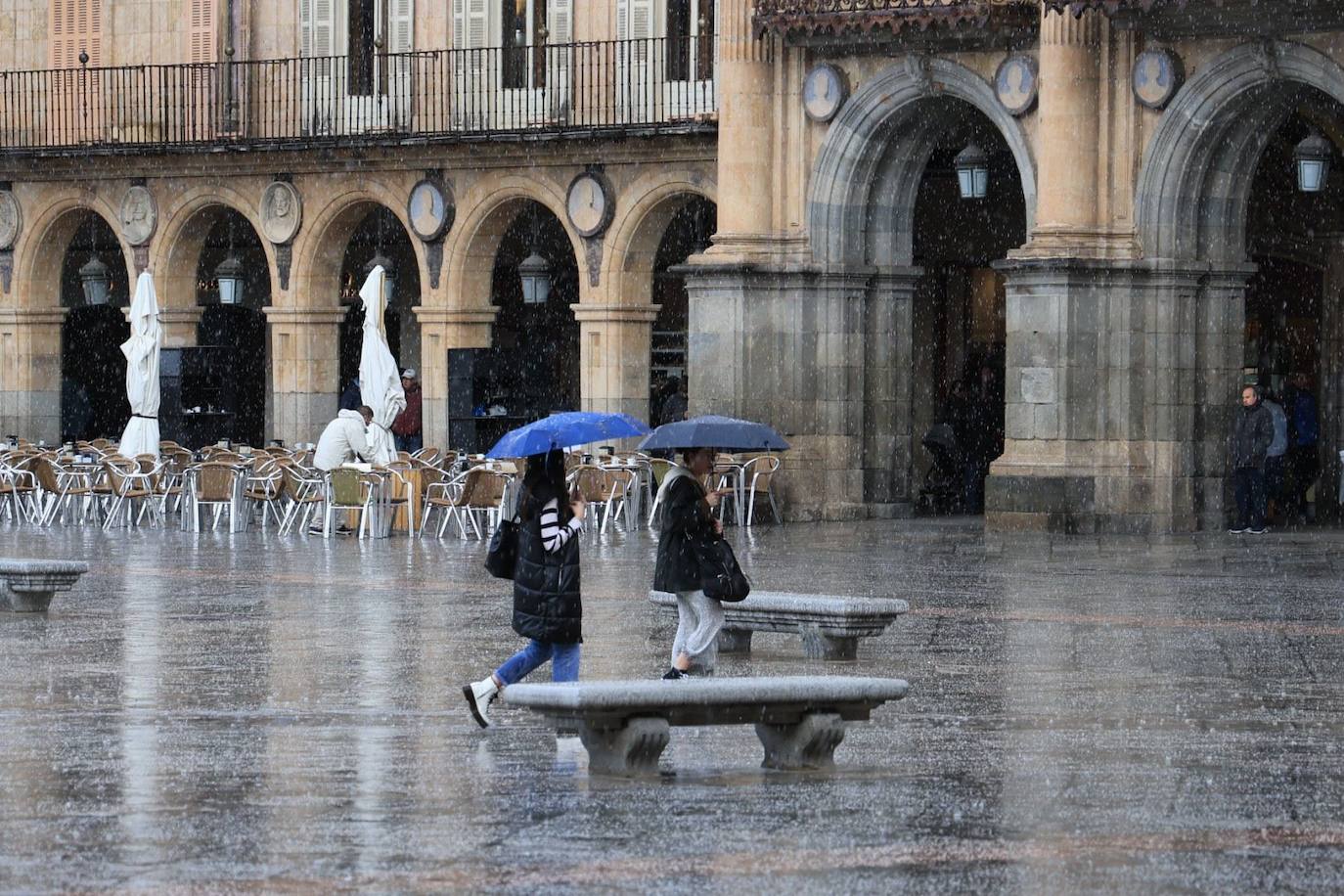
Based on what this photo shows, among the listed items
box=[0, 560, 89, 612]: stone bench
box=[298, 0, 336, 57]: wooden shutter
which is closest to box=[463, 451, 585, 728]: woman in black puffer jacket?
box=[0, 560, 89, 612]: stone bench

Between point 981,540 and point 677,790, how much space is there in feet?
52.0

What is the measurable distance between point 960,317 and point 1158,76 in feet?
25.2

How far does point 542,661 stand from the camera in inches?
536

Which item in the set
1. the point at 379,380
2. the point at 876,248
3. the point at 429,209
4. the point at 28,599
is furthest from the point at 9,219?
the point at 28,599

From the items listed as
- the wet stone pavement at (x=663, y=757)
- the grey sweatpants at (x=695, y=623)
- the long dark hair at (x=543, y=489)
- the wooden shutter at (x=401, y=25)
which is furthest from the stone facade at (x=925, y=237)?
the long dark hair at (x=543, y=489)

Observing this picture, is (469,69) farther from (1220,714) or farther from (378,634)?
(1220,714)

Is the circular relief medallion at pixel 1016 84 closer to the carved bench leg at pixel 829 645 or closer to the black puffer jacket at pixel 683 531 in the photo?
the carved bench leg at pixel 829 645

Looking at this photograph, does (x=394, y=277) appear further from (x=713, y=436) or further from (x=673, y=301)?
(x=713, y=436)

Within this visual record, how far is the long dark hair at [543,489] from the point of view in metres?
13.7

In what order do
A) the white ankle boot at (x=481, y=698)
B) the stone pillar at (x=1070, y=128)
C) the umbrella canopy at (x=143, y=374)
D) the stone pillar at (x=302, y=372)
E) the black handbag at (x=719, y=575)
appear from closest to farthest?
the white ankle boot at (x=481, y=698), the black handbag at (x=719, y=575), the stone pillar at (x=1070, y=128), the umbrella canopy at (x=143, y=374), the stone pillar at (x=302, y=372)

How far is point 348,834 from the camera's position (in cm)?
1050

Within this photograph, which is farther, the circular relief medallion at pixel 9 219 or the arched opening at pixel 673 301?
the circular relief medallion at pixel 9 219

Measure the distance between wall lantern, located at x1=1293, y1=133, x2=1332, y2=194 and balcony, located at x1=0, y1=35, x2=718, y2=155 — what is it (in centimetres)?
798

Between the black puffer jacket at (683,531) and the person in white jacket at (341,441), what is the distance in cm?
1385
